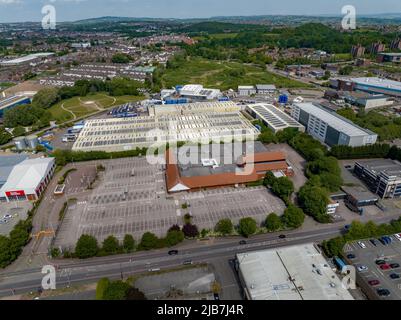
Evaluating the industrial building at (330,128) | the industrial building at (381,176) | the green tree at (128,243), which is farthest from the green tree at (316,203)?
the green tree at (128,243)

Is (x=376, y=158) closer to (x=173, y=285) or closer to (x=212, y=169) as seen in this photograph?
(x=212, y=169)

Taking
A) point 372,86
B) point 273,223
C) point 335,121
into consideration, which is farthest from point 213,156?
point 372,86

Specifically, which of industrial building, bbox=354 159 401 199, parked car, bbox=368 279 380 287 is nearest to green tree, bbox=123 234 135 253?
parked car, bbox=368 279 380 287

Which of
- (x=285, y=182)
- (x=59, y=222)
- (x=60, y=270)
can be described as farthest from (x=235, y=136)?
(x=60, y=270)

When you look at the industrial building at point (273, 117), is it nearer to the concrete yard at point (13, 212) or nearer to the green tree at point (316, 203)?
the green tree at point (316, 203)

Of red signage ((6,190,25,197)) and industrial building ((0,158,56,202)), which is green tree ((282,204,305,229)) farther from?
red signage ((6,190,25,197))
